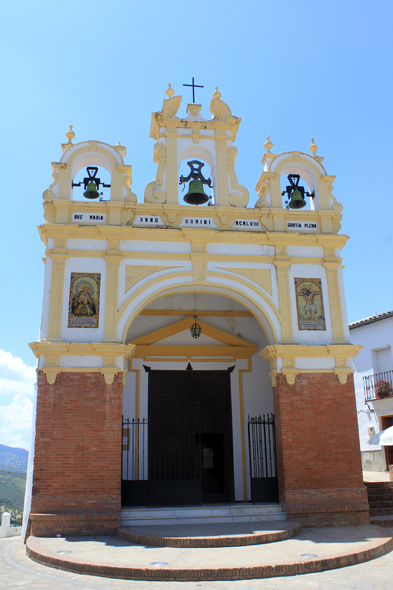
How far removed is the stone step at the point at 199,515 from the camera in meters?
10.1

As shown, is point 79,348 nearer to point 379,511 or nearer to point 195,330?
point 195,330

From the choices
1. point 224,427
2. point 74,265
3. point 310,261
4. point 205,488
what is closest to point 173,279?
point 74,265

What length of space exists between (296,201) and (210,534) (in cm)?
794

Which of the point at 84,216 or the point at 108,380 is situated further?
the point at 84,216

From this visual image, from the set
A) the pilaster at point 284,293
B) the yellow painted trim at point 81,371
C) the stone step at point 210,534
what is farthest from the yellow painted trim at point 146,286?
the stone step at point 210,534

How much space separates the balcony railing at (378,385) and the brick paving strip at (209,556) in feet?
31.6

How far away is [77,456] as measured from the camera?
10.2 meters

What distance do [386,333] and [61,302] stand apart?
13315 millimetres

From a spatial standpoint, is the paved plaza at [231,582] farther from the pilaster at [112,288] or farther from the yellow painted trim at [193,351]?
the yellow painted trim at [193,351]

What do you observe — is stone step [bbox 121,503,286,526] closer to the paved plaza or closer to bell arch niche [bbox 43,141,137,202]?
the paved plaza

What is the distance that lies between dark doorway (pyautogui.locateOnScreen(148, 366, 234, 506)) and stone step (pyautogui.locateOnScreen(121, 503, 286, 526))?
210cm

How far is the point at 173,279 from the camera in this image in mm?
11703

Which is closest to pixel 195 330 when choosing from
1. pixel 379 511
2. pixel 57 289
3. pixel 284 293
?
pixel 284 293

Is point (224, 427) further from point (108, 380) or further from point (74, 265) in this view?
point (74, 265)
